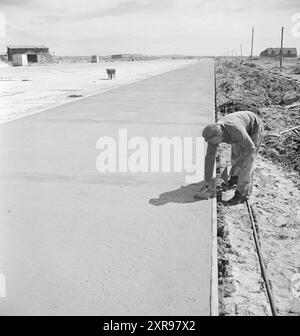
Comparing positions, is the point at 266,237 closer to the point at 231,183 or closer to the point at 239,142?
the point at 239,142

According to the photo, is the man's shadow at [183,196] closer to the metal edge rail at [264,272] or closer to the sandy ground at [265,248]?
the sandy ground at [265,248]

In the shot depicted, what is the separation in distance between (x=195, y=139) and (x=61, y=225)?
15.6 feet

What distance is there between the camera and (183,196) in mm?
5473

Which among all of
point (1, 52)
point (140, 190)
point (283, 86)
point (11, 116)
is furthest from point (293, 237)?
point (1, 52)

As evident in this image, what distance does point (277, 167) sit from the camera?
7.51 m

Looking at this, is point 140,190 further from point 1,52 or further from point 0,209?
point 1,52

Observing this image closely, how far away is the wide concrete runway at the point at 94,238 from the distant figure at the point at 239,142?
2.07 ft

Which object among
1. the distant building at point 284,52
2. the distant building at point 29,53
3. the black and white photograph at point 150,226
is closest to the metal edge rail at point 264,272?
the black and white photograph at point 150,226

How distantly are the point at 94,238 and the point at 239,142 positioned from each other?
226 centimetres

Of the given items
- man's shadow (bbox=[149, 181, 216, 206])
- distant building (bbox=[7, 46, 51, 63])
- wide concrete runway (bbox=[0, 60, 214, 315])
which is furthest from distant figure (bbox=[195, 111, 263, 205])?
distant building (bbox=[7, 46, 51, 63])

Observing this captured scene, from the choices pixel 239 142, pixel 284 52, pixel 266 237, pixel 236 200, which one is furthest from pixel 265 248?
pixel 284 52

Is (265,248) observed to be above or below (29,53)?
below

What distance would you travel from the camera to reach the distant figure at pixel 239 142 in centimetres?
488

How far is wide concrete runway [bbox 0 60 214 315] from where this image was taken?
128 inches
